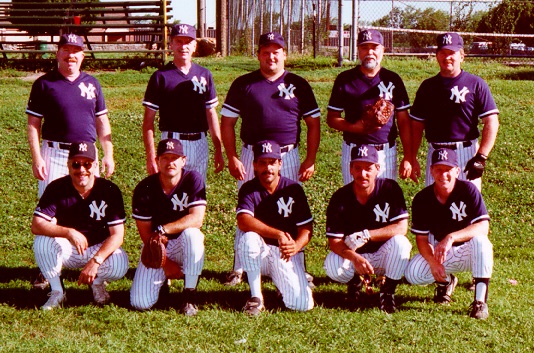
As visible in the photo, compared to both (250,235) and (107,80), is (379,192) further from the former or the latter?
(107,80)

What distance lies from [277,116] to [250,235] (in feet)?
3.38

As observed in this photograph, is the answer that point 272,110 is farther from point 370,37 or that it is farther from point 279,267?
point 279,267

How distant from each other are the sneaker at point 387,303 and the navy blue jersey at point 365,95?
1263 millimetres

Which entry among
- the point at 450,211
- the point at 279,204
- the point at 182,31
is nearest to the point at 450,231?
the point at 450,211

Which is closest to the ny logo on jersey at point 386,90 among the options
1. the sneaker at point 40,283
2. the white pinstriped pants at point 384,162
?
the white pinstriped pants at point 384,162

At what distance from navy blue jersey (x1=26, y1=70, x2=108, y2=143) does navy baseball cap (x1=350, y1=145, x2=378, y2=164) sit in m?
2.21

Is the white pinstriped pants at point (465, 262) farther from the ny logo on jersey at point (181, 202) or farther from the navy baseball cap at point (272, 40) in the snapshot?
the navy baseball cap at point (272, 40)

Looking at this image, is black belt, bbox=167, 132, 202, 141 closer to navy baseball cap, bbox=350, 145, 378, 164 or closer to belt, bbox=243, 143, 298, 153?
belt, bbox=243, 143, 298, 153

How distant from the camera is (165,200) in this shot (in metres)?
5.37

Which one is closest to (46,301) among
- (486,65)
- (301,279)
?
(301,279)

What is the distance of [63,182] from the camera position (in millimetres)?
5344

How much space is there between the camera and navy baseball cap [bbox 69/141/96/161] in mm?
5146

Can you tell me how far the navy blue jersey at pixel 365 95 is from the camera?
5.58m

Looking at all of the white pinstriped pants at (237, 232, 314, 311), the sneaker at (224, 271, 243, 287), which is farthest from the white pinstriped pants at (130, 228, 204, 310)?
the sneaker at (224, 271, 243, 287)
